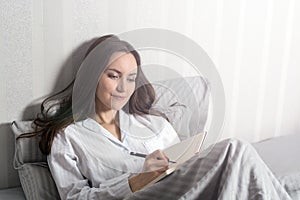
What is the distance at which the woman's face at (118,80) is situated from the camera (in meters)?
1.29

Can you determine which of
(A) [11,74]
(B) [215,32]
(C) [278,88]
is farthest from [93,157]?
(C) [278,88]

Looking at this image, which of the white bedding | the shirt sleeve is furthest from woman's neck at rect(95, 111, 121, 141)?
the white bedding

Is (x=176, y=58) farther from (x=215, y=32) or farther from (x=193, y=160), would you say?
(x=193, y=160)

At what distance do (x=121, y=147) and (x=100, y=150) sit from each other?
6 centimetres

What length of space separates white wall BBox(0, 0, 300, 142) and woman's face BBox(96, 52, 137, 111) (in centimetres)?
29

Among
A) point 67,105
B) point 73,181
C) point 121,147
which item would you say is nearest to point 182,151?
point 121,147

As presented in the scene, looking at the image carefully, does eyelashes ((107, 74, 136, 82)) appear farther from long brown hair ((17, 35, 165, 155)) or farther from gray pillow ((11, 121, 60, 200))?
gray pillow ((11, 121, 60, 200))

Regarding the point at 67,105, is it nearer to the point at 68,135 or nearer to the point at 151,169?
the point at 68,135

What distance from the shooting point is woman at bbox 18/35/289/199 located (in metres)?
1.29

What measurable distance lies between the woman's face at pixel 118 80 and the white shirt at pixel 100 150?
9 cm

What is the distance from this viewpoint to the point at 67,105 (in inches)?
61.4

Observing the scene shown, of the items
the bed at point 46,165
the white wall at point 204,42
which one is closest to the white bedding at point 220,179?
the bed at point 46,165

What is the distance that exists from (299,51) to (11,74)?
123 cm

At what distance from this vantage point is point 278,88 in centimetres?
214
